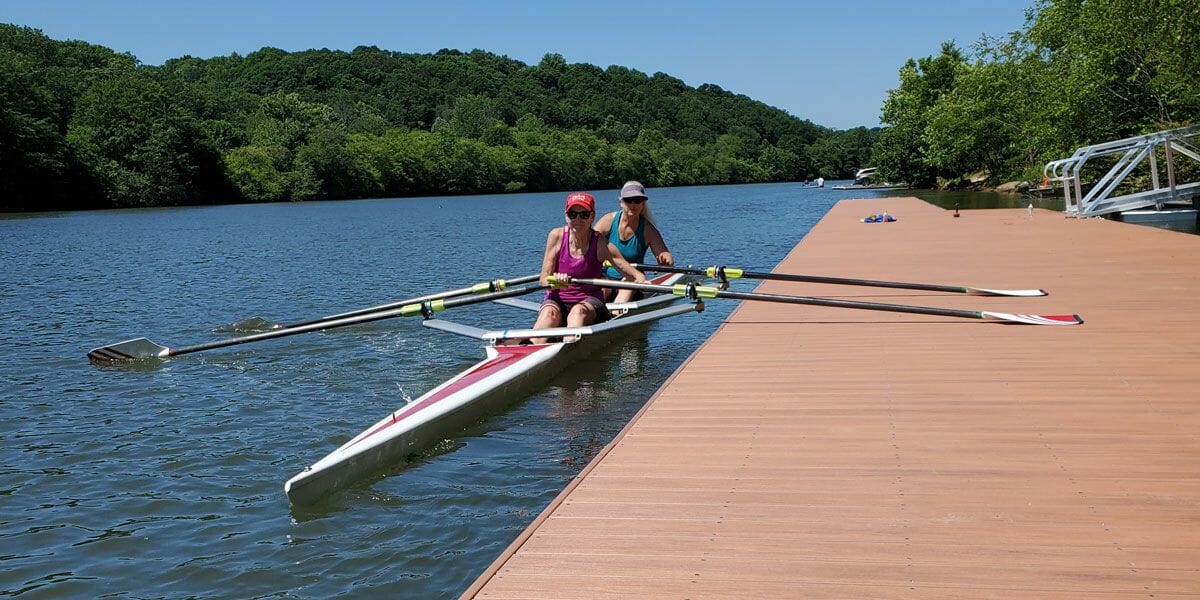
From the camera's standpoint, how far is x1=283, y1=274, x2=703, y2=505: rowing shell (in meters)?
6.50

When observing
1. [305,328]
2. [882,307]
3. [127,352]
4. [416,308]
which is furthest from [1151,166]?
[127,352]

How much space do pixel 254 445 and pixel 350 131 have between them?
398ft

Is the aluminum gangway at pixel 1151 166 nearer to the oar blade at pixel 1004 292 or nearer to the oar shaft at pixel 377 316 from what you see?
the oar blade at pixel 1004 292

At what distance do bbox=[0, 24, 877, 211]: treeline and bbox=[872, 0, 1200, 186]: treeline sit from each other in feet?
186

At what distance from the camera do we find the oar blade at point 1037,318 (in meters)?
9.67

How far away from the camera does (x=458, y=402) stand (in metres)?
7.93

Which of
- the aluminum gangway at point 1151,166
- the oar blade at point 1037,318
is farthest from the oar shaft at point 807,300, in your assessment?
the aluminum gangway at point 1151,166

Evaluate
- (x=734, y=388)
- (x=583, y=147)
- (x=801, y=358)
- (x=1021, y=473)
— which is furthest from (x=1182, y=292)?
(x=583, y=147)

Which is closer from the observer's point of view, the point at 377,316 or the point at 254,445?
the point at 254,445

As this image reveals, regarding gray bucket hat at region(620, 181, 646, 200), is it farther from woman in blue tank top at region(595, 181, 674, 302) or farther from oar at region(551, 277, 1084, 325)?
oar at region(551, 277, 1084, 325)

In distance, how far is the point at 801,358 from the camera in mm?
8758

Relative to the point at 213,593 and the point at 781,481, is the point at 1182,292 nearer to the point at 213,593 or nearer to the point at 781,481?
the point at 781,481

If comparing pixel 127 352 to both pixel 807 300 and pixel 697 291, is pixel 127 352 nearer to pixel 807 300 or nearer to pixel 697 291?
pixel 697 291

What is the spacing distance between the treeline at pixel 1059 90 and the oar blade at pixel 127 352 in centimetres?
1907
